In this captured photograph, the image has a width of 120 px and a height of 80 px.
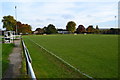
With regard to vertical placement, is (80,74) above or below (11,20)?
below

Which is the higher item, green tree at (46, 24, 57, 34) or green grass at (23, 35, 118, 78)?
green tree at (46, 24, 57, 34)

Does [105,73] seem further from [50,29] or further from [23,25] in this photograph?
[50,29]

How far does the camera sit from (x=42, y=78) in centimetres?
613

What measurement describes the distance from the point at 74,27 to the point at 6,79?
446ft

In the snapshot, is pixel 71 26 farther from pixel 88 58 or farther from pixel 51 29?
pixel 88 58

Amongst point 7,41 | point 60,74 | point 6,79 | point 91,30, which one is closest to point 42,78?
point 60,74

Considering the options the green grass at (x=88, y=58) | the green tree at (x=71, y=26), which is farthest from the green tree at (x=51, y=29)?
the green grass at (x=88, y=58)

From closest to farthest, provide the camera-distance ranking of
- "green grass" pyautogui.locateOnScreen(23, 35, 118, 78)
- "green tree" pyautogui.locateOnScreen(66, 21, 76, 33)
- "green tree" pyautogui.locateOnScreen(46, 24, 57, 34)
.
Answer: "green grass" pyautogui.locateOnScreen(23, 35, 118, 78) < "green tree" pyautogui.locateOnScreen(46, 24, 57, 34) < "green tree" pyautogui.locateOnScreen(66, 21, 76, 33)

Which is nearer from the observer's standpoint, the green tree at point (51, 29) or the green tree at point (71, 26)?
the green tree at point (51, 29)

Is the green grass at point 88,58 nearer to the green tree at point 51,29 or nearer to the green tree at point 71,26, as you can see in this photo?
the green tree at point 51,29

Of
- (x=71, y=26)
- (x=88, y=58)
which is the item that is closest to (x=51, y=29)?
(x=71, y=26)

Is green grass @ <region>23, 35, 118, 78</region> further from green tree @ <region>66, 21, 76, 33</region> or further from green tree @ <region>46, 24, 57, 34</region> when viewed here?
green tree @ <region>66, 21, 76, 33</region>

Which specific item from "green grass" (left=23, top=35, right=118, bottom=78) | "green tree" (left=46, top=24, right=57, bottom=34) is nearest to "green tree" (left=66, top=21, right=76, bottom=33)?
"green tree" (left=46, top=24, right=57, bottom=34)

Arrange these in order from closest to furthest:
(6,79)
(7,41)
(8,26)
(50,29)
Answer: (6,79)
(7,41)
(8,26)
(50,29)
